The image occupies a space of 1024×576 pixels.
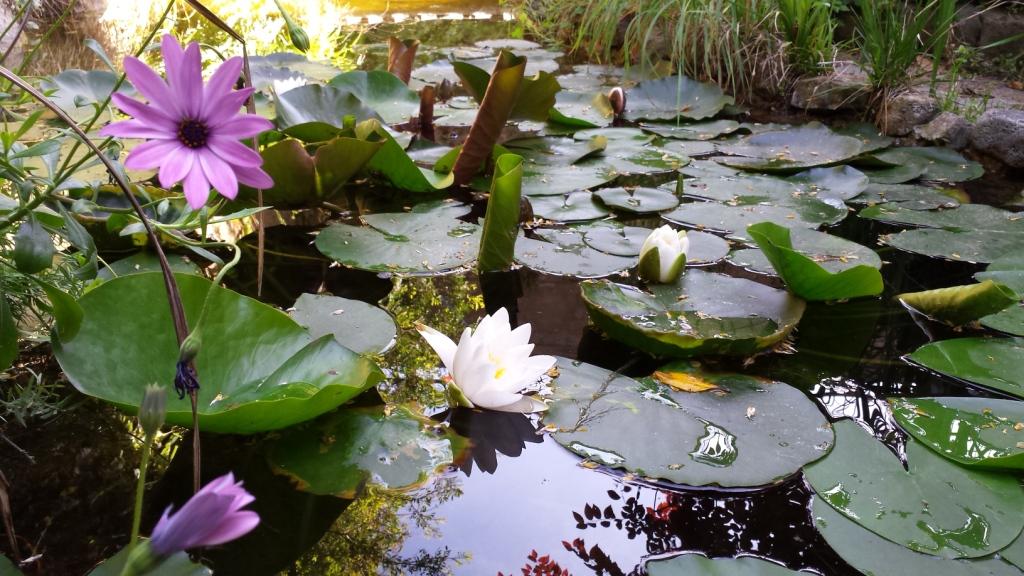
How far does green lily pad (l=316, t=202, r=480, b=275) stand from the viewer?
159 centimetres

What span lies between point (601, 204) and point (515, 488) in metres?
1.18

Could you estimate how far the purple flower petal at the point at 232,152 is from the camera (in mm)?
559

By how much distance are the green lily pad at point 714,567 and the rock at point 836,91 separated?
271 centimetres

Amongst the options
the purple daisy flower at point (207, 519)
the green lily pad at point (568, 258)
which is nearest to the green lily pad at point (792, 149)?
the green lily pad at point (568, 258)

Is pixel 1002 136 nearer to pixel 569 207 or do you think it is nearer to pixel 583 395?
pixel 569 207

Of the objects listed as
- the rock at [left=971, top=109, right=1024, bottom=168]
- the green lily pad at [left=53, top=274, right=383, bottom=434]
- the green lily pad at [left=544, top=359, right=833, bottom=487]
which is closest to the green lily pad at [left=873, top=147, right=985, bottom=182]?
the rock at [left=971, top=109, right=1024, bottom=168]

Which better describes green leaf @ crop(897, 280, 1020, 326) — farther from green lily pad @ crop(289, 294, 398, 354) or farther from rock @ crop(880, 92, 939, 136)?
rock @ crop(880, 92, 939, 136)

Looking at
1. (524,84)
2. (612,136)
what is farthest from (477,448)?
(612,136)

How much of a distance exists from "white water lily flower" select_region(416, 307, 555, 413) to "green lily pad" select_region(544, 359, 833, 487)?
0.06 meters

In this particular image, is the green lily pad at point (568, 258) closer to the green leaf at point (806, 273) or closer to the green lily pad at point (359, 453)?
the green leaf at point (806, 273)

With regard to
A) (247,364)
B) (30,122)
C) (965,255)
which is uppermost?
(30,122)

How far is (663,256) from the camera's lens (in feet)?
4.81

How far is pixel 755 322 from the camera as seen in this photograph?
1310 mm

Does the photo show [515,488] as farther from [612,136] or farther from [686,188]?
[612,136]
